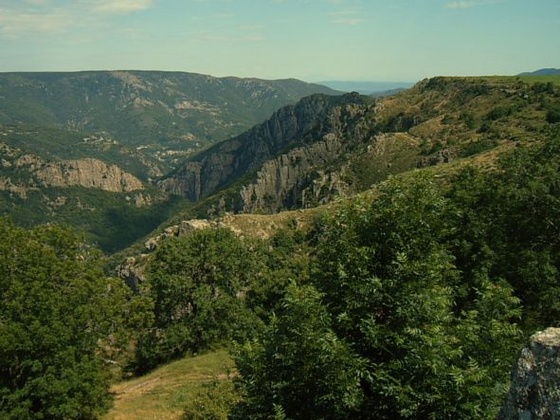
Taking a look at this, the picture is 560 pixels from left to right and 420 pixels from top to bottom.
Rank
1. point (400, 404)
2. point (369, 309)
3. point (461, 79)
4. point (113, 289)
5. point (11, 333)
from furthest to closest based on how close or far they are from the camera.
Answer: point (461, 79) < point (113, 289) < point (11, 333) < point (369, 309) < point (400, 404)

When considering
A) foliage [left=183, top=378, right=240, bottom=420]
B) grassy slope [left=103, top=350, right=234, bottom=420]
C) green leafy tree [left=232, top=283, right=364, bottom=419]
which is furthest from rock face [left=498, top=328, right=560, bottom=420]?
grassy slope [left=103, top=350, right=234, bottom=420]

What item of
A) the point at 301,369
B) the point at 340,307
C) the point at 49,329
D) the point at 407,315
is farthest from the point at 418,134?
the point at 301,369

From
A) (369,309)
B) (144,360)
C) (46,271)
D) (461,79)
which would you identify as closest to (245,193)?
(461,79)

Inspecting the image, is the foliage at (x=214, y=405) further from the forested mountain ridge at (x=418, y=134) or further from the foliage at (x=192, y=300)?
the forested mountain ridge at (x=418, y=134)

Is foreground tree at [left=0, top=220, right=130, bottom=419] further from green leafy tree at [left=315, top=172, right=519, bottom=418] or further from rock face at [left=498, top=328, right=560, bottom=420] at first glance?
rock face at [left=498, top=328, right=560, bottom=420]

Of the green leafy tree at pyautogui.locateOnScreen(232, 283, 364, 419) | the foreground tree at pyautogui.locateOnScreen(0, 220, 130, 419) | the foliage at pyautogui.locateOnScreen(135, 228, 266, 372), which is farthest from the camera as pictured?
the foliage at pyautogui.locateOnScreen(135, 228, 266, 372)

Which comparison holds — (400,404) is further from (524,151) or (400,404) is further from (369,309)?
(524,151)
